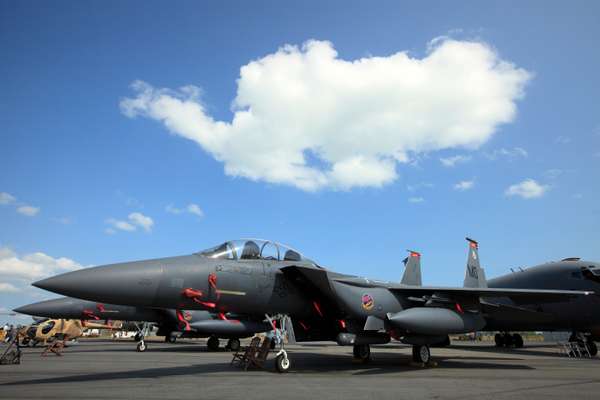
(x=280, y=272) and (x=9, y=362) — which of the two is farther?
(x=9, y=362)

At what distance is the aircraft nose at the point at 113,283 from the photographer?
5.98m

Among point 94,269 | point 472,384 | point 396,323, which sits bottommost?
point 472,384

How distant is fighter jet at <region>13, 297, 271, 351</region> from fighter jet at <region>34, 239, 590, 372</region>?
575cm

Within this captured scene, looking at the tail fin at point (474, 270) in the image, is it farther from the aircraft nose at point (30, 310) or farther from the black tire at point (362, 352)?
the aircraft nose at point (30, 310)

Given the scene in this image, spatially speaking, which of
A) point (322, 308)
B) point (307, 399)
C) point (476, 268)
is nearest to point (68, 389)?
point (307, 399)

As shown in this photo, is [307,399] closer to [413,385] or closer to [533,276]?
[413,385]

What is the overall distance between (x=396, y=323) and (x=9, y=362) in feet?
35.2

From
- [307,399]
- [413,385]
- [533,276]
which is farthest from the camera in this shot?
[533,276]

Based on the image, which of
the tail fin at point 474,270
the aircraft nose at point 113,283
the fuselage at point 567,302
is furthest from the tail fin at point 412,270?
the aircraft nose at point 113,283

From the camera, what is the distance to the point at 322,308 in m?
9.59

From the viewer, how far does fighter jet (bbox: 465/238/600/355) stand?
16047 mm

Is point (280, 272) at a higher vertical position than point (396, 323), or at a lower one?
higher

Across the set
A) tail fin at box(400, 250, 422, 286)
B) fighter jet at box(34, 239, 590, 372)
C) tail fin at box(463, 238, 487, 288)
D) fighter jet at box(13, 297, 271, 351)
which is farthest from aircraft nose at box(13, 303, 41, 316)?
tail fin at box(463, 238, 487, 288)

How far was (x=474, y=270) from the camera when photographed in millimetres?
19234
